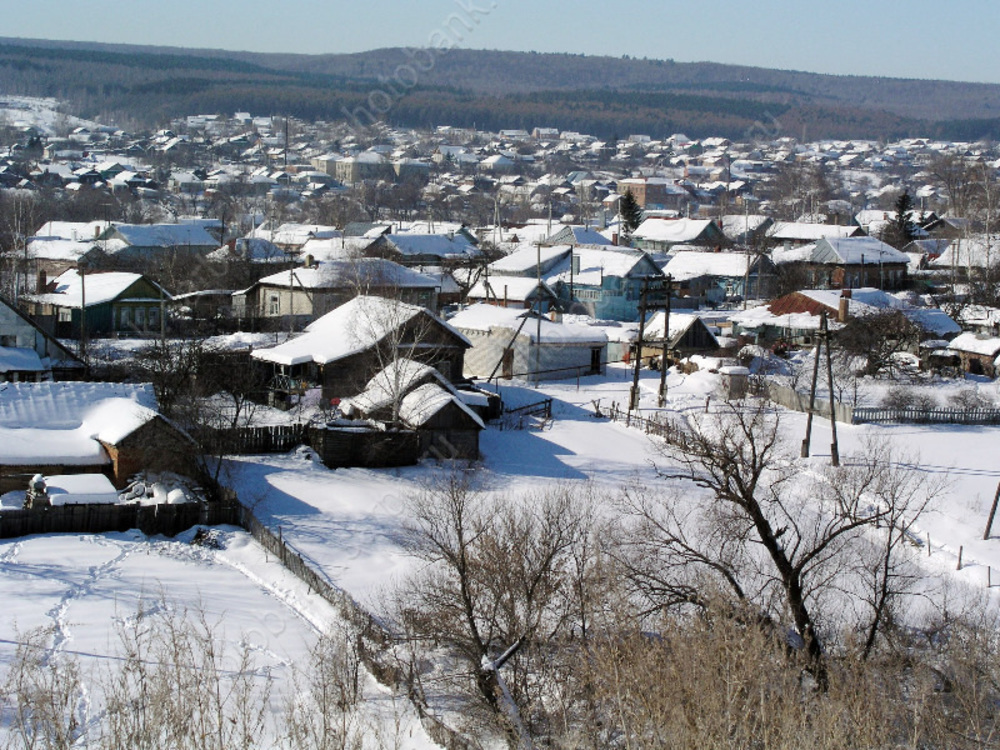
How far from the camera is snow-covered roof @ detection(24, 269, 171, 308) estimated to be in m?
31.7

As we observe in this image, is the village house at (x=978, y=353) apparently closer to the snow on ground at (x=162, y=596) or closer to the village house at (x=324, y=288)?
the village house at (x=324, y=288)

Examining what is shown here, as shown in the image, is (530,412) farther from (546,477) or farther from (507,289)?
(507,289)

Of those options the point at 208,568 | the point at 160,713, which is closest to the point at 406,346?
the point at 208,568

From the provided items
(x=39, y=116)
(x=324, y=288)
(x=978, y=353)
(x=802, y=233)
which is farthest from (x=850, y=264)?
(x=39, y=116)

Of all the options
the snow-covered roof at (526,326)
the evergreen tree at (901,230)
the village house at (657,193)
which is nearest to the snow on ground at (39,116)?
the village house at (657,193)

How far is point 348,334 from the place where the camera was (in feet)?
77.6

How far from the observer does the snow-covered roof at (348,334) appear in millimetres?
22906

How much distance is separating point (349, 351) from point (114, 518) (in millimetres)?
8299

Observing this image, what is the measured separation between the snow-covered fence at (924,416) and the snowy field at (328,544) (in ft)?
1.30

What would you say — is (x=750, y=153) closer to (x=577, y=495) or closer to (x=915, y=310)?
(x=915, y=310)

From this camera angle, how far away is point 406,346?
77.3 ft

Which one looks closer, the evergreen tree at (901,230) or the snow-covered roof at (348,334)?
the snow-covered roof at (348,334)

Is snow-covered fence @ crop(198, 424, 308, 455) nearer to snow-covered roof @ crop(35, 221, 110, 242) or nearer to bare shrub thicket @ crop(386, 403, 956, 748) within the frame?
bare shrub thicket @ crop(386, 403, 956, 748)

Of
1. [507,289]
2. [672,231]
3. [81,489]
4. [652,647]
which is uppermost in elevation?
[652,647]
